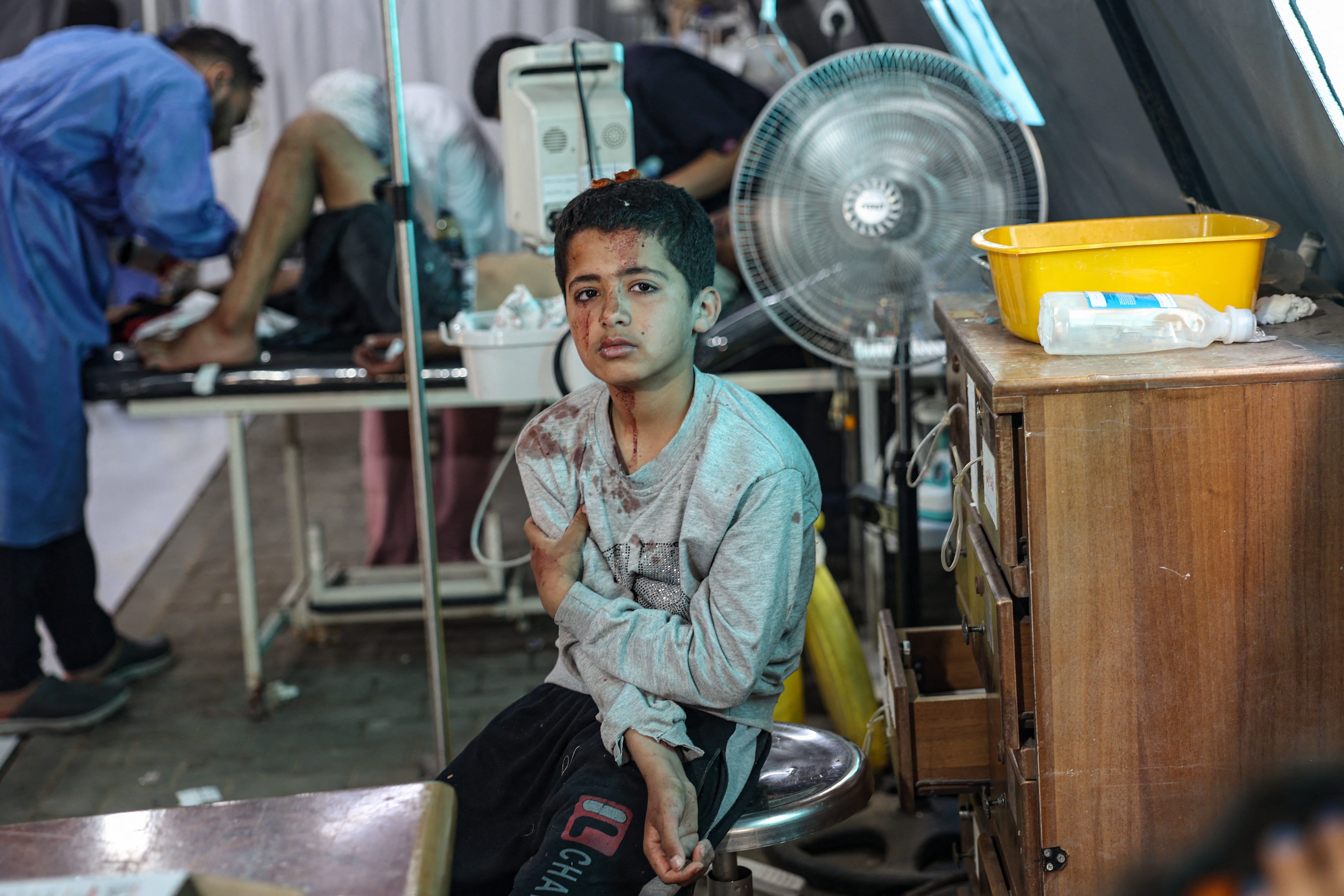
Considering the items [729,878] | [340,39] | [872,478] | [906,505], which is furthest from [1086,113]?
[340,39]

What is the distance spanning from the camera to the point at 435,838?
1003mm

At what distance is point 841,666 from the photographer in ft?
8.05

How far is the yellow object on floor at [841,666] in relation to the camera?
2453 millimetres

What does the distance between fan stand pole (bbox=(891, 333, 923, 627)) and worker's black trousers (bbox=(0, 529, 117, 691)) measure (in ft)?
6.62

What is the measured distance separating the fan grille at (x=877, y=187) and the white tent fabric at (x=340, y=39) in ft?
16.9

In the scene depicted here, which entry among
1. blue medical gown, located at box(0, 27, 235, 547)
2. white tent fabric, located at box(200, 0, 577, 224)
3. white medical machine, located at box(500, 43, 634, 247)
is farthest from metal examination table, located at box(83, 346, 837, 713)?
white tent fabric, located at box(200, 0, 577, 224)

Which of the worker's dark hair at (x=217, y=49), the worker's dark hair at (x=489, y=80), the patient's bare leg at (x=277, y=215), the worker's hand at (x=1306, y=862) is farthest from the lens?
the worker's dark hair at (x=489, y=80)

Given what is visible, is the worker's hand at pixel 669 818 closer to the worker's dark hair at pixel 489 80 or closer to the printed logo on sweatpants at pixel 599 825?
the printed logo on sweatpants at pixel 599 825

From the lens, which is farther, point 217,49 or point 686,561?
point 217,49

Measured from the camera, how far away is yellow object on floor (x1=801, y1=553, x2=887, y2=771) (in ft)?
8.05

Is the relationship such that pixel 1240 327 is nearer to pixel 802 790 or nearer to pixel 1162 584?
pixel 1162 584

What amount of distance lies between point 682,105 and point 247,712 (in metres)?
1.98

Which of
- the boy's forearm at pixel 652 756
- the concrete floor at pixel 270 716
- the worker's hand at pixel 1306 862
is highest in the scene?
the worker's hand at pixel 1306 862

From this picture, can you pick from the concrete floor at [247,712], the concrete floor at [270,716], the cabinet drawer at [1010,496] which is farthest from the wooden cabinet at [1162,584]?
the concrete floor at [247,712]
